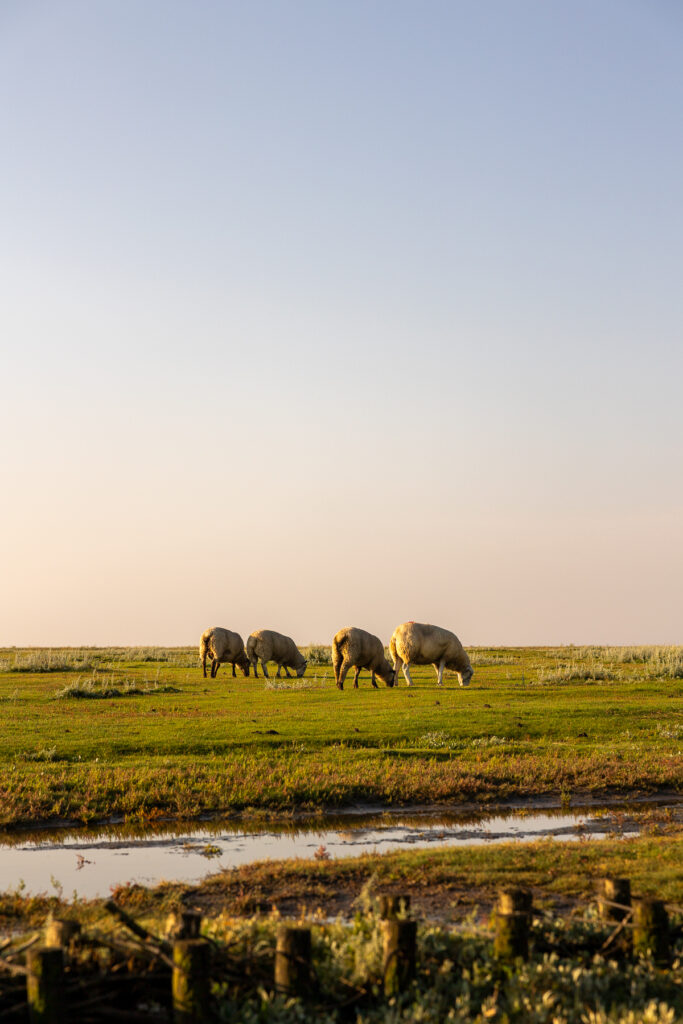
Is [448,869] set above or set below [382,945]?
below

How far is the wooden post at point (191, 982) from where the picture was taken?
6480 mm

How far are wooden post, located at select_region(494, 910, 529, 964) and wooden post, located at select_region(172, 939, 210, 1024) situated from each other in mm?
2512

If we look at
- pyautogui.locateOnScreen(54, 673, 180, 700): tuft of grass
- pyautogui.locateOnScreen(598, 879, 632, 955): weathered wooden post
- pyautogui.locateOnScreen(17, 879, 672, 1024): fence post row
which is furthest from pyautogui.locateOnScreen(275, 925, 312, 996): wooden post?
pyautogui.locateOnScreen(54, 673, 180, 700): tuft of grass

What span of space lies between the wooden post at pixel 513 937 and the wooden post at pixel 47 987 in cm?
350

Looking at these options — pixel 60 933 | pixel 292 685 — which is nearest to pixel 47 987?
pixel 60 933

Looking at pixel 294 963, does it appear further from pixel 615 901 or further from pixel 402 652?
pixel 402 652

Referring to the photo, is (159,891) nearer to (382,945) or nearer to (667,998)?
(382,945)

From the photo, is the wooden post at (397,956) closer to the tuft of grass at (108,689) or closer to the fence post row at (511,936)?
the fence post row at (511,936)

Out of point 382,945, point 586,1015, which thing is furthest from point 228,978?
point 586,1015

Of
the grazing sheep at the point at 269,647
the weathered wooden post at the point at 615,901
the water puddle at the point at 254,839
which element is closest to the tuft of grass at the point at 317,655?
the grazing sheep at the point at 269,647

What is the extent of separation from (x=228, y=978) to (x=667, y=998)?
11.8 ft

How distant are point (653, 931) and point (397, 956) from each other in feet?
7.54

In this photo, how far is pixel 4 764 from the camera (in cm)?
2044

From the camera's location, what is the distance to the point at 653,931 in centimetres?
770
